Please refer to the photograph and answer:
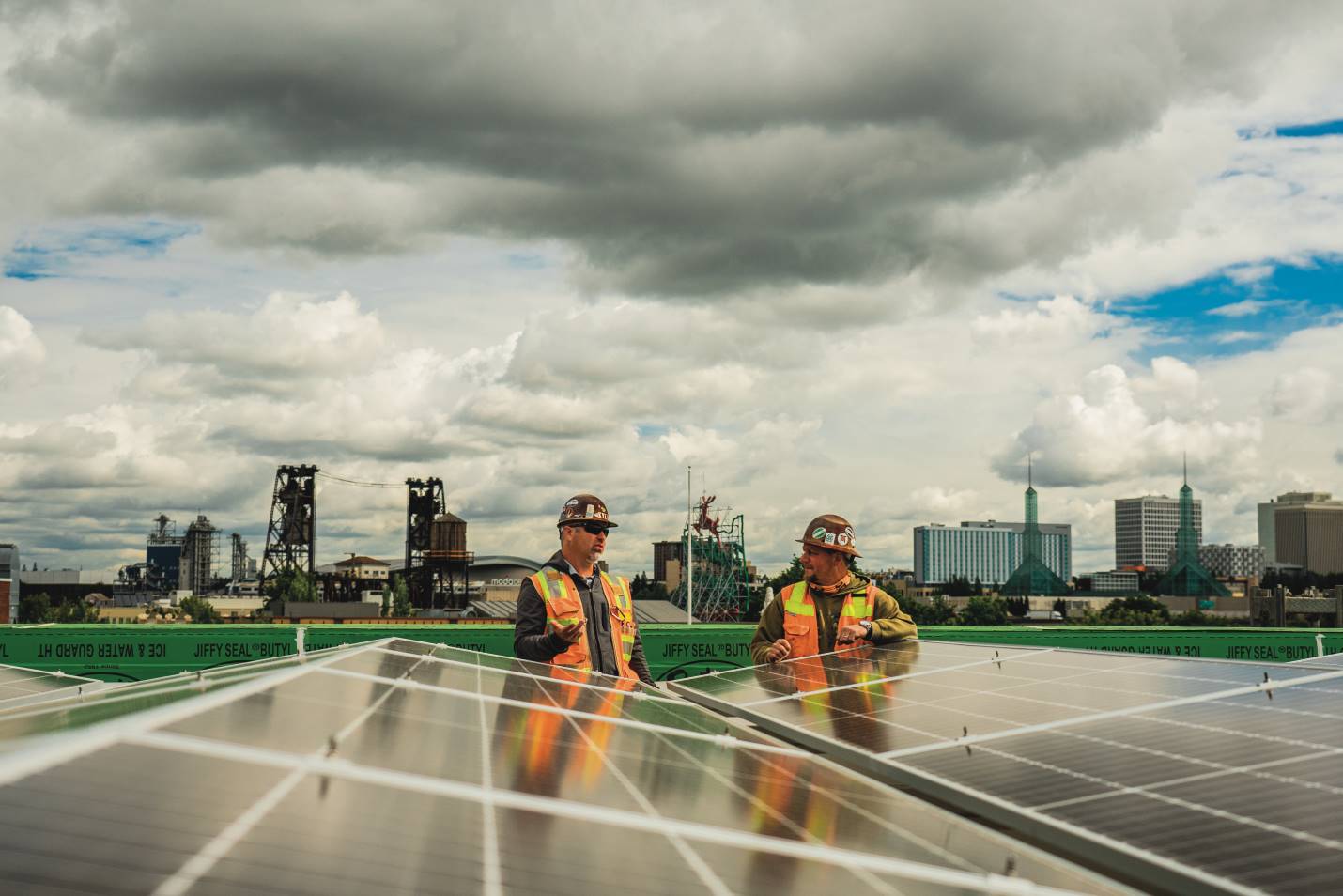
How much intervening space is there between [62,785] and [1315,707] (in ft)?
15.9

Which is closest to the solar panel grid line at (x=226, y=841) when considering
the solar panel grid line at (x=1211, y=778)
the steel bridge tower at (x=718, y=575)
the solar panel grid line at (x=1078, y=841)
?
the solar panel grid line at (x=1078, y=841)

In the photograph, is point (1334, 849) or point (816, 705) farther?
point (816, 705)

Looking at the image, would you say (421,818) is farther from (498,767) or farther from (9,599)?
(9,599)

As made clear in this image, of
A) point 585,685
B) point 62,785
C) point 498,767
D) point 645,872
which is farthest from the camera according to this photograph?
point 585,685

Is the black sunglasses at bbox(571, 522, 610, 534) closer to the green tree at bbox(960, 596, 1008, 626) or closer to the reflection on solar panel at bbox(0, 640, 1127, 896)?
the reflection on solar panel at bbox(0, 640, 1127, 896)

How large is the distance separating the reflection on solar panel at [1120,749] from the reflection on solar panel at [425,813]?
0.84 feet

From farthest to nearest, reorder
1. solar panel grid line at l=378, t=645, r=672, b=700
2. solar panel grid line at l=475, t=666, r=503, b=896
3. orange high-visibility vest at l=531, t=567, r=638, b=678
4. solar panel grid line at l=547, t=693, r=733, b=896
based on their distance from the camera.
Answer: orange high-visibility vest at l=531, t=567, r=638, b=678 < solar panel grid line at l=378, t=645, r=672, b=700 < solar panel grid line at l=547, t=693, r=733, b=896 < solar panel grid line at l=475, t=666, r=503, b=896

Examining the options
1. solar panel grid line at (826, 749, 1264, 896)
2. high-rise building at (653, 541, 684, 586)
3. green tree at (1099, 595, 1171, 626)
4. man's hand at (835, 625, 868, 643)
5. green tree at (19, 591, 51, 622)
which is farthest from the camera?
high-rise building at (653, 541, 684, 586)

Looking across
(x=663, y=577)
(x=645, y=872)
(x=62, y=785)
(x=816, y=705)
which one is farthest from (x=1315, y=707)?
(x=663, y=577)

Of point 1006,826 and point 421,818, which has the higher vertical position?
point 421,818

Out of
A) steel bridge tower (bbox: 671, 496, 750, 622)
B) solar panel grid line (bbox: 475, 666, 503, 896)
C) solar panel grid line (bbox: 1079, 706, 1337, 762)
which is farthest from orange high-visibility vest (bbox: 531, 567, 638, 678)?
steel bridge tower (bbox: 671, 496, 750, 622)

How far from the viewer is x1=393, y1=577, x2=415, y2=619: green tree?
105525mm

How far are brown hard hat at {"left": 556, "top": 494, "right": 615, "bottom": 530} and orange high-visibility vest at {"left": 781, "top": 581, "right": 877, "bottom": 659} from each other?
203 cm

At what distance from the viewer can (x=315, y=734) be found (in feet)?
11.0
